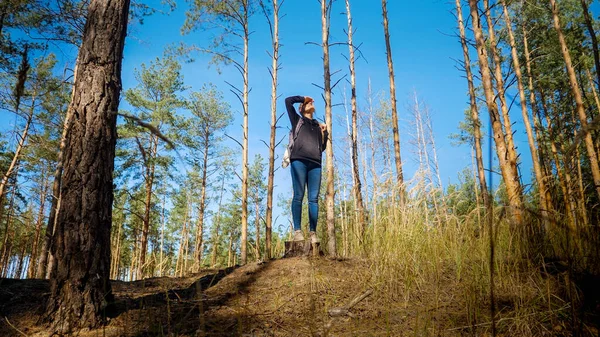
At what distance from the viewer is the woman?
4438 millimetres

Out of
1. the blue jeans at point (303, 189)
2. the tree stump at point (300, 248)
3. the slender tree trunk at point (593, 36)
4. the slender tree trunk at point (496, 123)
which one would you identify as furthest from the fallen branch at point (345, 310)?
the slender tree trunk at point (593, 36)

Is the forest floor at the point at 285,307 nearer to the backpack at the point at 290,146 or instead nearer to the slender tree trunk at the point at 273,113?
the backpack at the point at 290,146

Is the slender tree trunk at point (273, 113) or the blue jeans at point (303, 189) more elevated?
the slender tree trunk at point (273, 113)

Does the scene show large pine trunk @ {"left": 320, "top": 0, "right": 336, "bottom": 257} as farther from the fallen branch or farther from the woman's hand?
the fallen branch

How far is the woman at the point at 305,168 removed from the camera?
4438 millimetres

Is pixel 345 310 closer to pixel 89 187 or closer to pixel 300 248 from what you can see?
pixel 300 248

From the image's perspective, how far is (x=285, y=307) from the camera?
2779mm

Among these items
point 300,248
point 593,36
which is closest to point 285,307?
point 300,248

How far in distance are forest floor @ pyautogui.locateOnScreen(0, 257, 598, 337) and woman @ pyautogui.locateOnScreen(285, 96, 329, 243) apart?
70 centimetres

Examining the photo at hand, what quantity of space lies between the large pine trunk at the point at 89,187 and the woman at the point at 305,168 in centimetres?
229

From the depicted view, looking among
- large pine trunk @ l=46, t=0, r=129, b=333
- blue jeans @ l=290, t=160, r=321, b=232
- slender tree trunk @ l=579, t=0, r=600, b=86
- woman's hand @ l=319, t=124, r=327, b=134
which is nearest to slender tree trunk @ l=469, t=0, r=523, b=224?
slender tree trunk @ l=579, t=0, r=600, b=86

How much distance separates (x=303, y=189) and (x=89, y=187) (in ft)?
8.37

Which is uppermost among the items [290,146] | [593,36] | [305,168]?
[593,36]

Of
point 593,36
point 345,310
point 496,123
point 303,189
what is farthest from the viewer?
point 593,36
